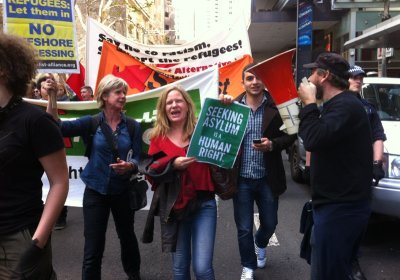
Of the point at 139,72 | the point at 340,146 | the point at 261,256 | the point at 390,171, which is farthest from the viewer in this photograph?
the point at 139,72

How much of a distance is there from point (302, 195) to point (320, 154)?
15.7 ft

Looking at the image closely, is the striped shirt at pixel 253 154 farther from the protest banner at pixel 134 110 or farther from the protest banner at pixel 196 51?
the protest banner at pixel 196 51

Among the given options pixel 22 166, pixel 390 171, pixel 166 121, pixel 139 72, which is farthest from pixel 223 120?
pixel 139 72

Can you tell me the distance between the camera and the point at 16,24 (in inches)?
143

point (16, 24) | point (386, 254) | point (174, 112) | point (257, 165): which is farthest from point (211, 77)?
point (386, 254)

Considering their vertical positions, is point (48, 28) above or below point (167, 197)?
above

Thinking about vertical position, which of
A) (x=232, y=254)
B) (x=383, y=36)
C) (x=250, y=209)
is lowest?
(x=232, y=254)

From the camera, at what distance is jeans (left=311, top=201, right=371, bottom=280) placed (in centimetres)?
268

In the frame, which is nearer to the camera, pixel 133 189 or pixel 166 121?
pixel 166 121

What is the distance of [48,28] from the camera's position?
3.78 metres

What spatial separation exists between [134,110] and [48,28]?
1241 mm

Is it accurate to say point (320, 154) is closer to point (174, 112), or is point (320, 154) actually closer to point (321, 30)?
point (174, 112)

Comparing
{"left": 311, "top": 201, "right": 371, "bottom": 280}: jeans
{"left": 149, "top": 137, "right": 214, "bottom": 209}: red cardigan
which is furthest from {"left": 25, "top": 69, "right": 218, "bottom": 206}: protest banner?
{"left": 311, "top": 201, "right": 371, "bottom": 280}: jeans

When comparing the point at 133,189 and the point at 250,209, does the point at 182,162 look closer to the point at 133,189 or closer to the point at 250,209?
the point at 133,189
